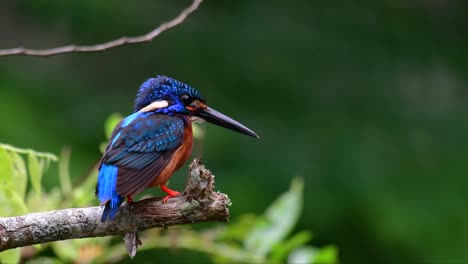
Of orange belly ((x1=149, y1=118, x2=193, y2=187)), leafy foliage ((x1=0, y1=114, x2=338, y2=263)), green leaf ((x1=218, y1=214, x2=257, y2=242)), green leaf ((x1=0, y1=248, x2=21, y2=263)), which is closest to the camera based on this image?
green leaf ((x1=0, y1=248, x2=21, y2=263))

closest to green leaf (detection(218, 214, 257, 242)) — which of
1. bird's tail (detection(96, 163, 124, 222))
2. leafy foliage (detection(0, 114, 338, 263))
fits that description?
leafy foliage (detection(0, 114, 338, 263))

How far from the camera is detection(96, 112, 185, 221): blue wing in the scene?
3.15m

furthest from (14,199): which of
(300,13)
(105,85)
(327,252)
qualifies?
(300,13)

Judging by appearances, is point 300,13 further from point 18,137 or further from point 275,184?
point 18,137

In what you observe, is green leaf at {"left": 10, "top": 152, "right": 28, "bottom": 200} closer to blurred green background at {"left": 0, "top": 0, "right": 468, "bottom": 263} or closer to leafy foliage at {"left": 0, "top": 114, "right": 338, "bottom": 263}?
leafy foliage at {"left": 0, "top": 114, "right": 338, "bottom": 263}

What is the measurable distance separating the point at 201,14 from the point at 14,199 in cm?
677

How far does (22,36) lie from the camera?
10.2 metres

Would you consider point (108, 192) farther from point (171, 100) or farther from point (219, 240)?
point (219, 240)

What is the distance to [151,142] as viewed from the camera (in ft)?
11.3

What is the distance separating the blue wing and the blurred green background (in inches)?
156

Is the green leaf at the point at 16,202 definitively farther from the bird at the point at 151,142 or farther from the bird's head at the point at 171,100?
the bird's head at the point at 171,100

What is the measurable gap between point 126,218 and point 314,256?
1.22 metres

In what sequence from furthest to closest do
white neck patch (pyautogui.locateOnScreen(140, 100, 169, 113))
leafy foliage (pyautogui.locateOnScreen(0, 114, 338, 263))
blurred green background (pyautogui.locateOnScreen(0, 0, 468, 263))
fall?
blurred green background (pyautogui.locateOnScreen(0, 0, 468, 263)) → leafy foliage (pyautogui.locateOnScreen(0, 114, 338, 263)) → white neck patch (pyautogui.locateOnScreen(140, 100, 169, 113))

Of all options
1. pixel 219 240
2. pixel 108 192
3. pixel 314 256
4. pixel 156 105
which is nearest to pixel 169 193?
pixel 108 192
